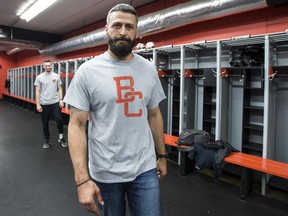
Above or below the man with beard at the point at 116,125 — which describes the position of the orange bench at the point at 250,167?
below

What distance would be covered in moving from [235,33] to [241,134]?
60.5 inches

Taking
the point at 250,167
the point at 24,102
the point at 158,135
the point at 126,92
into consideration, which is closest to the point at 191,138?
the point at 250,167

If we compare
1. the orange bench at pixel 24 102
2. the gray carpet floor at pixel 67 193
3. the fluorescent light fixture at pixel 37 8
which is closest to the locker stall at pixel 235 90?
the gray carpet floor at pixel 67 193

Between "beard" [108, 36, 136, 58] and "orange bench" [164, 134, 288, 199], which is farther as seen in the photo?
"orange bench" [164, 134, 288, 199]

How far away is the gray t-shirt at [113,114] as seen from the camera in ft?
3.57

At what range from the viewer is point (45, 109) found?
13.7 ft

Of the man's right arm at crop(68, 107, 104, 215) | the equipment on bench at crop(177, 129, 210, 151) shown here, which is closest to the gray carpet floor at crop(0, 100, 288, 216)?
the equipment on bench at crop(177, 129, 210, 151)

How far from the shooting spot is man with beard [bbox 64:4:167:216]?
3.56ft

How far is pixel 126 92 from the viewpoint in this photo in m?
1.14

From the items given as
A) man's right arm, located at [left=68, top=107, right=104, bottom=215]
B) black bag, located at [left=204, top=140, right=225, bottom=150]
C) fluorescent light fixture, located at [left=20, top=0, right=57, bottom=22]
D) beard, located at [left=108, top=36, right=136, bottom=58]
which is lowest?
black bag, located at [left=204, top=140, right=225, bottom=150]

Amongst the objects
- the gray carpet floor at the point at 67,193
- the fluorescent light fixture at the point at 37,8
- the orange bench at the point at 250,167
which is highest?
the fluorescent light fixture at the point at 37,8

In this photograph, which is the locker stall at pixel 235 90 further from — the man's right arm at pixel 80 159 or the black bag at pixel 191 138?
the man's right arm at pixel 80 159

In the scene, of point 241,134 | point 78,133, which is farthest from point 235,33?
point 78,133

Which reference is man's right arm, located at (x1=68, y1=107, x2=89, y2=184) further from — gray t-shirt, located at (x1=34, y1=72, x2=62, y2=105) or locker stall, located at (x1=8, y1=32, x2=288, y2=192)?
gray t-shirt, located at (x1=34, y1=72, x2=62, y2=105)
